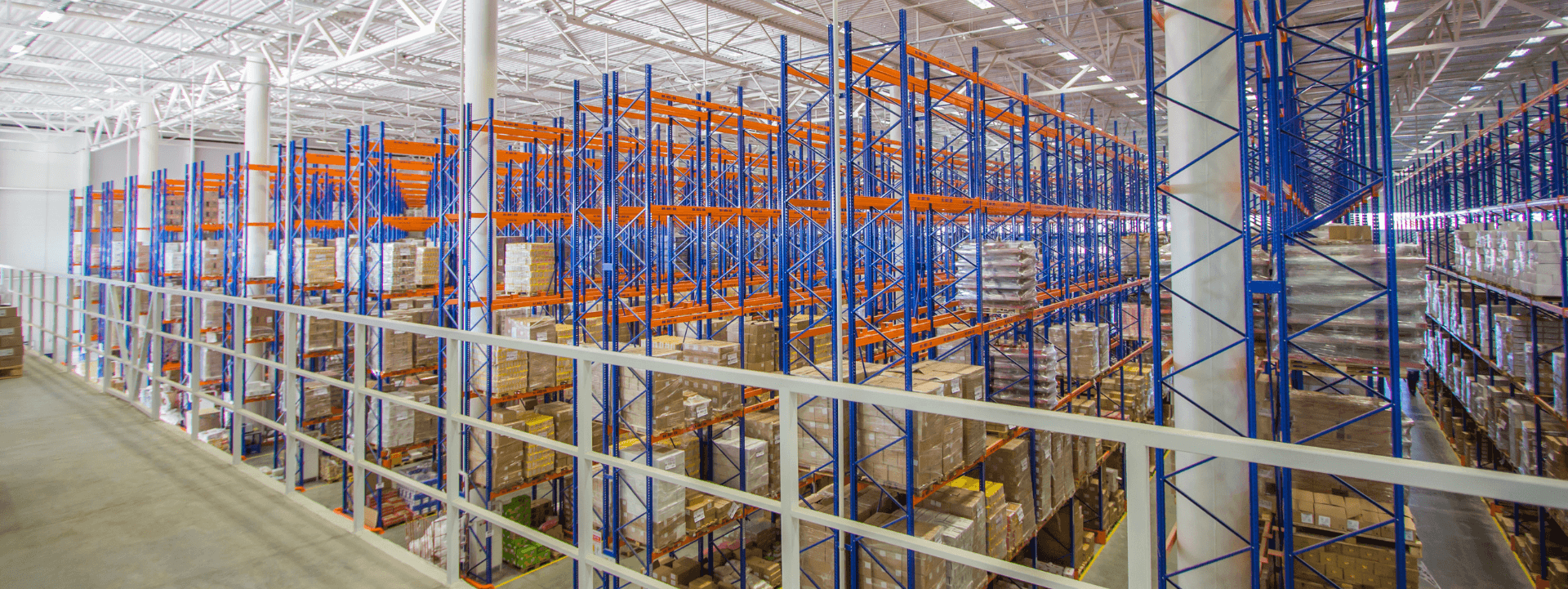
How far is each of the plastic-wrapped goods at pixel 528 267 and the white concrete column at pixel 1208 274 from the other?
22.5 ft

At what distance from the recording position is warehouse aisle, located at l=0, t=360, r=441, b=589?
436 centimetres

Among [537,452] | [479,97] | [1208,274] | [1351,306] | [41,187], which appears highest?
[41,187]

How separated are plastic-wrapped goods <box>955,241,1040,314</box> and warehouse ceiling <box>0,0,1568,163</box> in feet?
15.8

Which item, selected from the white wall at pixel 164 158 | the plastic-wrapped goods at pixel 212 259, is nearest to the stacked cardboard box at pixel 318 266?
the plastic-wrapped goods at pixel 212 259

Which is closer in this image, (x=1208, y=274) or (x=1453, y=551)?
(x=1208, y=274)

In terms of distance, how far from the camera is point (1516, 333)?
995 centimetres

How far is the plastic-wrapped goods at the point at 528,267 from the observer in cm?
889

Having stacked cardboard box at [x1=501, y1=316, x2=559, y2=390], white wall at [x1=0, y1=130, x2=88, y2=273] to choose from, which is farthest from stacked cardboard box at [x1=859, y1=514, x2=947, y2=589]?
white wall at [x1=0, y1=130, x2=88, y2=273]

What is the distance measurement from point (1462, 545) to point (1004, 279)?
7.81 metres

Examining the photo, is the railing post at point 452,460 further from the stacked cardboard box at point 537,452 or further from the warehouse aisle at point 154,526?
the stacked cardboard box at point 537,452

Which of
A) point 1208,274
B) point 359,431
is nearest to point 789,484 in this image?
point 359,431

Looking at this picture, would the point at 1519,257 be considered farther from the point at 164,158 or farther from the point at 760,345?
the point at 164,158

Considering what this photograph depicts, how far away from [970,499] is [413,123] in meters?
27.0

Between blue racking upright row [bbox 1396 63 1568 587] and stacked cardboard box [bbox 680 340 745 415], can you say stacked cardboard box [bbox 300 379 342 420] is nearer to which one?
stacked cardboard box [bbox 680 340 745 415]
